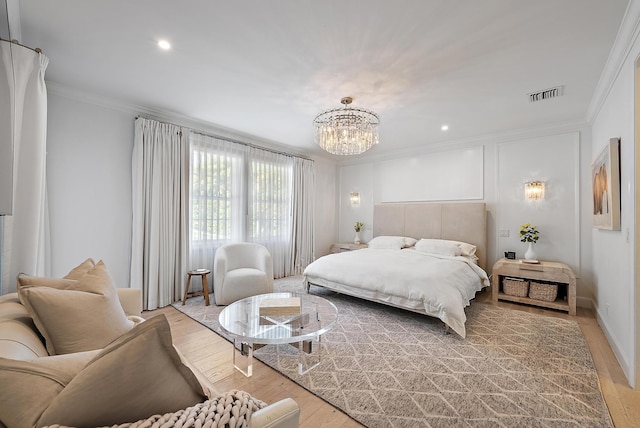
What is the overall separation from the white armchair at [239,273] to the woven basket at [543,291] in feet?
11.8

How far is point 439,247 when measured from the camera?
14.0ft

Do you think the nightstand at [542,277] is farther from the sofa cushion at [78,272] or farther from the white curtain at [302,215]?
the sofa cushion at [78,272]

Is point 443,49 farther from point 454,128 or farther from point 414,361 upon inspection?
point 414,361

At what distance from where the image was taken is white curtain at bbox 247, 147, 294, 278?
468 centimetres

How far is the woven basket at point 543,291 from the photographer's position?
3445 millimetres

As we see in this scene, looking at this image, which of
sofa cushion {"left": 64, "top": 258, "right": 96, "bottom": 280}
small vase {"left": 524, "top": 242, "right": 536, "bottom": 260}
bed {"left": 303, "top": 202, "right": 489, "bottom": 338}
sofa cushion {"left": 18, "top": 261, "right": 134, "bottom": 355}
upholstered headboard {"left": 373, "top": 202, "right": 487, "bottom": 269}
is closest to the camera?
sofa cushion {"left": 18, "top": 261, "right": 134, "bottom": 355}

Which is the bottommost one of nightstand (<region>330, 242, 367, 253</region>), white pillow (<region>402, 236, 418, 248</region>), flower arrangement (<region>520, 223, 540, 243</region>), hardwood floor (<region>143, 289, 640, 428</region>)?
hardwood floor (<region>143, 289, 640, 428</region>)

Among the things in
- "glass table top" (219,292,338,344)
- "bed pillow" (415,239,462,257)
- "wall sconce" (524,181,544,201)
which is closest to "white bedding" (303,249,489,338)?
"bed pillow" (415,239,462,257)

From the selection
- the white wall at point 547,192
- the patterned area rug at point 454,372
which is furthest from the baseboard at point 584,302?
the patterned area rug at point 454,372

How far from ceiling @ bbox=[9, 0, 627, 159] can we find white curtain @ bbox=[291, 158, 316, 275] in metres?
1.95

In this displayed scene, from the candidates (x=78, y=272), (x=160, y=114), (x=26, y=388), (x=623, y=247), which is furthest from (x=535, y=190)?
(x=160, y=114)

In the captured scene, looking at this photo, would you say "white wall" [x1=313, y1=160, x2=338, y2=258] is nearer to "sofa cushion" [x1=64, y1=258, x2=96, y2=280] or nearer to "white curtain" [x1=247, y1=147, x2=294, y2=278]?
"white curtain" [x1=247, y1=147, x2=294, y2=278]

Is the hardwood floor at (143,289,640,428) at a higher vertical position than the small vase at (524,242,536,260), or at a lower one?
lower

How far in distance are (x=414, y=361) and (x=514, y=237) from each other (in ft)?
10.1
